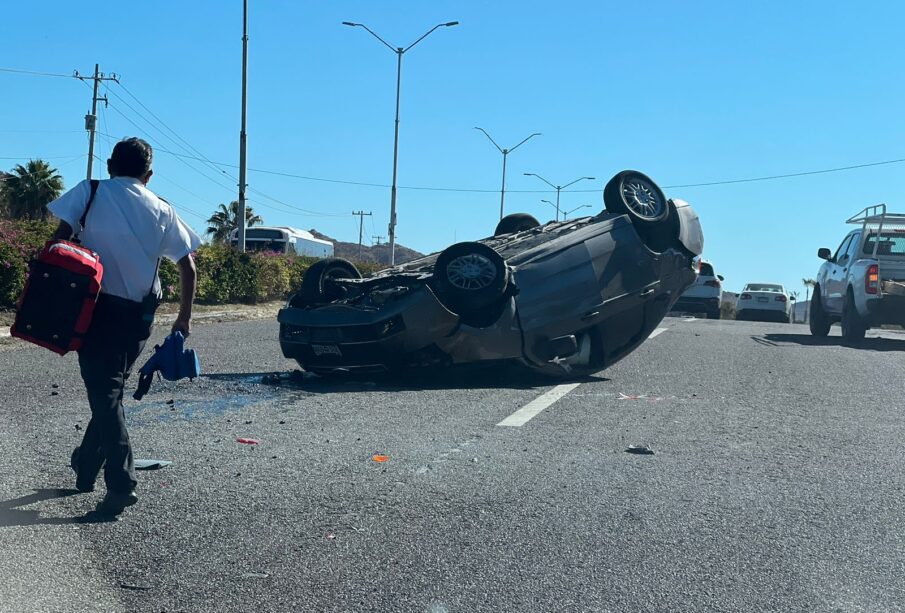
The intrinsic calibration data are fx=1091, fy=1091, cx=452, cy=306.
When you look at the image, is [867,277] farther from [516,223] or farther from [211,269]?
[211,269]

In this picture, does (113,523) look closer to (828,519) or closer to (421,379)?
(828,519)

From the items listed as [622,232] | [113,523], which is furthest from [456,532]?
[622,232]

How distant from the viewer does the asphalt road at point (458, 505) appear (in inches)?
161

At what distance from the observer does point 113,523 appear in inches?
190

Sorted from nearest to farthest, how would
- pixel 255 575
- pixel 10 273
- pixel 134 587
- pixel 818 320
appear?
pixel 134 587, pixel 255 575, pixel 10 273, pixel 818 320

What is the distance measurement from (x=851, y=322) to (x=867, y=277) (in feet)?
3.40

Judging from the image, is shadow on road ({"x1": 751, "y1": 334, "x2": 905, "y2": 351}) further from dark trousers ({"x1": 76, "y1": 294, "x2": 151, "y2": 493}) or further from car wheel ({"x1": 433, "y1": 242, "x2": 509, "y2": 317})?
dark trousers ({"x1": 76, "y1": 294, "x2": 151, "y2": 493})

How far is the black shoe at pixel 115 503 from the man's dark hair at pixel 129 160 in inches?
58.9

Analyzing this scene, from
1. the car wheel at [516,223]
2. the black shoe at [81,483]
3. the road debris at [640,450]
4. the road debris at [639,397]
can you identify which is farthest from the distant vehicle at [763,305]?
the black shoe at [81,483]

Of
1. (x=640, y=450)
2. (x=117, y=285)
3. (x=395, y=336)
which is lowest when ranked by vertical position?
(x=640, y=450)

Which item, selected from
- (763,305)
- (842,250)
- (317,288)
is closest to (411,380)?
(317,288)

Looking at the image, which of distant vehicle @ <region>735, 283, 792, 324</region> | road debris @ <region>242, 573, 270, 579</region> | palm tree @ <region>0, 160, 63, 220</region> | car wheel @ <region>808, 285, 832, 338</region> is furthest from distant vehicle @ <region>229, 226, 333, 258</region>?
road debris @ <region>242, 573, 270, 579</region>

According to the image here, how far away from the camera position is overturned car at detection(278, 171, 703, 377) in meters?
9.95

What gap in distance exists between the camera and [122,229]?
5062 millimetres
